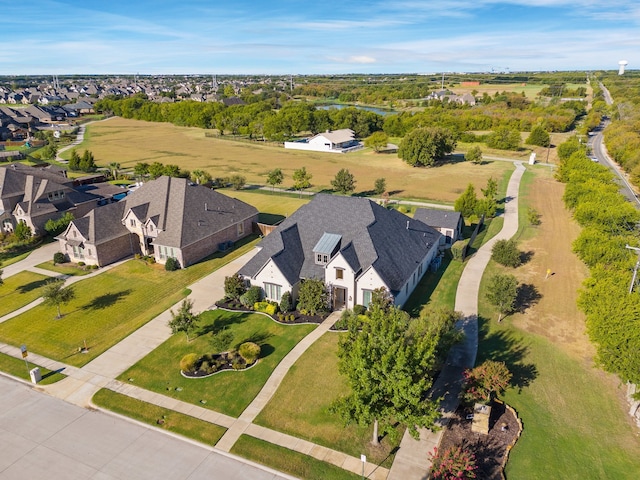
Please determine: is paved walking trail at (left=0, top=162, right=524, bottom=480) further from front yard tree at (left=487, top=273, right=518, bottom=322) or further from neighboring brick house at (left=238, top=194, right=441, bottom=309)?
neighboring brick house at (left=238, top=194, right=441, bottom=309)

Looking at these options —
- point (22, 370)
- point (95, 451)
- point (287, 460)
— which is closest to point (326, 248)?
point (287, 460)

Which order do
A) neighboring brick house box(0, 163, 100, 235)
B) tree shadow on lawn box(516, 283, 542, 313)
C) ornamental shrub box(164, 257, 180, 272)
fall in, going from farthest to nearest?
neighboring brick house box(0, 163, 100, 235), ornamental shrub box(164, 257, 180, 272), tree shadow on lawn box(516, 283, 542, 313)

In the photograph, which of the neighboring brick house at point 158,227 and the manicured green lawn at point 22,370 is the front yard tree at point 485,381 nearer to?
the manicured green lawn at point 22,370

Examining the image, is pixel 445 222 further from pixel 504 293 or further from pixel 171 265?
pixel 171 265

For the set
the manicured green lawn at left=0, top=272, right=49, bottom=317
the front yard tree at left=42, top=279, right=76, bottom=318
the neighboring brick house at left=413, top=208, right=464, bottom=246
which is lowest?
the manicured green lawn at left=0, top=272, right=49, bottom=317

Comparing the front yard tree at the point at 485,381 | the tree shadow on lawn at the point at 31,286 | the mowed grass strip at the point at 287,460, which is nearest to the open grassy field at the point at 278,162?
the tree shadow on lawn at the point at 31,286

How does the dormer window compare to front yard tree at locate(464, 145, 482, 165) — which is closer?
the dormer window

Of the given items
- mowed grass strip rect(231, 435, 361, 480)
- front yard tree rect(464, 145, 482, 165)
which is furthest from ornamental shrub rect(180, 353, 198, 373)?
front yard tree rect(464, 145, 482, 165)
